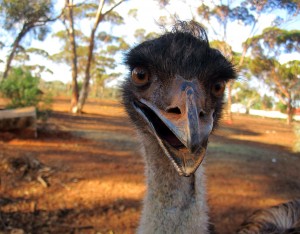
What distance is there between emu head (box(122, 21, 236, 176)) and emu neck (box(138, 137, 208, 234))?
13 centimetres

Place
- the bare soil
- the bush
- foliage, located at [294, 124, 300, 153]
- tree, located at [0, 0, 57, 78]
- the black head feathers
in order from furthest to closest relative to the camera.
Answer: tree, located at [0, 0, 57, 78]
foliage, located at [294, 124, 300, 153]
the bush
the bare soil
the black head feathers

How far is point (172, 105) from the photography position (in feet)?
3.81

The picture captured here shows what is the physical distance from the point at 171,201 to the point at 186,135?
43 cm

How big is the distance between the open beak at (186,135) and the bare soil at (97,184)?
2.66ft

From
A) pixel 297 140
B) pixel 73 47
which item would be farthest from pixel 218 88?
pixel 73 47

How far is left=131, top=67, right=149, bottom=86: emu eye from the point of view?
138 cm

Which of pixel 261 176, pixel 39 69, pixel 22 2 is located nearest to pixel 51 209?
pixel 261 176

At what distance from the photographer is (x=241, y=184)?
4.61 m

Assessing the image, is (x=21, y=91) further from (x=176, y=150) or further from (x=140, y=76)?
(x=176, y=150)

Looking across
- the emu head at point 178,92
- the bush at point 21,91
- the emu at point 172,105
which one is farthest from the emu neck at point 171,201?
the bush at point 21,91

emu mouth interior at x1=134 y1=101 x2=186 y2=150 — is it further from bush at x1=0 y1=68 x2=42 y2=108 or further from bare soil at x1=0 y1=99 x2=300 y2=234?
bush at x1=0 y1=68 x2=42 y2=108

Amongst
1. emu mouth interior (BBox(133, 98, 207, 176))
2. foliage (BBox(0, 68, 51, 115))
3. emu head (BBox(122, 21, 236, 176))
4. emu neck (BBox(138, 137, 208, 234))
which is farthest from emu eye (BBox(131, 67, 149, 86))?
foliage (BBox(0, 68, 51, 115))

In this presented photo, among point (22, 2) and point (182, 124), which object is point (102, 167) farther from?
point (22, 2)

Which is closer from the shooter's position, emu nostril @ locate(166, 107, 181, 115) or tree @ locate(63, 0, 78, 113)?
emu nostril @ locate(166, 107, 181, 115)
